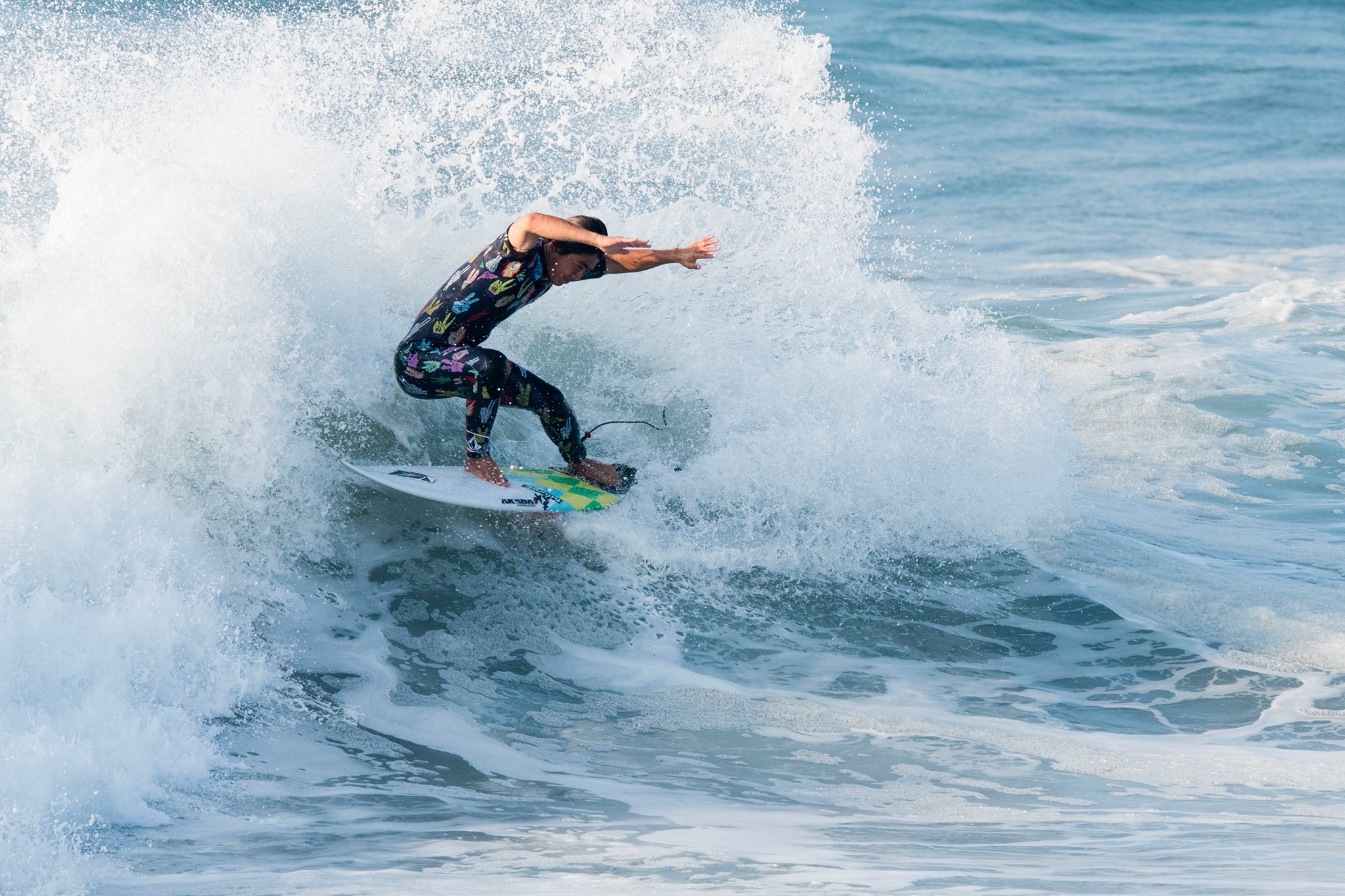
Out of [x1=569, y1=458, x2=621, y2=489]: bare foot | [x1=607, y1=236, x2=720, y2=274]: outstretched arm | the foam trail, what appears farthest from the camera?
[x1=569, y1=458, x2=621, y2=489]: bare foot

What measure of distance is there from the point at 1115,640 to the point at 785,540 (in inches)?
70.8

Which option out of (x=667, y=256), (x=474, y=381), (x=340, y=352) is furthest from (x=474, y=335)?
(x=667, y=256)

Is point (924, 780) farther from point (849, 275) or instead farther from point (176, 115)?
point (176, 115)

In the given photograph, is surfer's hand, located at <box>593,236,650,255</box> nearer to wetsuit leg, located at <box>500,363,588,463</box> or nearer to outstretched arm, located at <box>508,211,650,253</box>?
outstretched arm, located at <box>508,211,650,253</box>

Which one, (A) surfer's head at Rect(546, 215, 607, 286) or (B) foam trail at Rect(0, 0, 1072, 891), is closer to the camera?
(B) foam trail at Rect(0, 0, 1072, 891)

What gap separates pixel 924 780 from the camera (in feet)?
15.3

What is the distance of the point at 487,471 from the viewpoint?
21.0 ft

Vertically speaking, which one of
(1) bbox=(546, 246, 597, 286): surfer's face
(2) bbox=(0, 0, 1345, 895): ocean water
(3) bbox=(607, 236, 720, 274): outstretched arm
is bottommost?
(2) bbox=(0, 0, 1345, 895): ocean water

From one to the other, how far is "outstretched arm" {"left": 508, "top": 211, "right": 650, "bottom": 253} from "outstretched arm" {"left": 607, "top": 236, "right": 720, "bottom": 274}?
6 cm

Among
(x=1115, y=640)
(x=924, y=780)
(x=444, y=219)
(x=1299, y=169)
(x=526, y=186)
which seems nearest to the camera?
(x=924, y=780)

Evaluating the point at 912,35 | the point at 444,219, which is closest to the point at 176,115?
the point at 444,219

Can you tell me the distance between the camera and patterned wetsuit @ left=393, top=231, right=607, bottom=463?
607cm

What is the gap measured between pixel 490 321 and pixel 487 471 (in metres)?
0.79

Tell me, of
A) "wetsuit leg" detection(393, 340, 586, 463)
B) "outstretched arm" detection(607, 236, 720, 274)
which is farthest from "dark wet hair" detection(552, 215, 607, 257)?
"wetsuit leg" detection(393, 340, 586, 463)
